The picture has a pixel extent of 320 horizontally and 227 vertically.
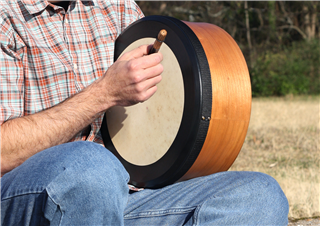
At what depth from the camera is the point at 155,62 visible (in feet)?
4.25

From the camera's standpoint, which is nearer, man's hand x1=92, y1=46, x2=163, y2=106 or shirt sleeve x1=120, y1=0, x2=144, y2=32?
man's hand x1=92, y1=46, x2=163, y2=106

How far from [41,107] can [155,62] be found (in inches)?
21.7

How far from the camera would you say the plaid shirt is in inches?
54.9

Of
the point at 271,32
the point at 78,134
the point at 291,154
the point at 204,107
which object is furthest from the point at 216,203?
the point at 271,32

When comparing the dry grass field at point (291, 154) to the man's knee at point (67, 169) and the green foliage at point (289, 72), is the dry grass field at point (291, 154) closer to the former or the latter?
the man's knee at point (67, 169)

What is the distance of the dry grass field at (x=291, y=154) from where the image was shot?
7.44 feet

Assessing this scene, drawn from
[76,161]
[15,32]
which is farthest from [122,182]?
[15,32]

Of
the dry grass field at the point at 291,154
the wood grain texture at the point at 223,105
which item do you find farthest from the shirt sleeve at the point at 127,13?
the dry grass field at the point at 291,154

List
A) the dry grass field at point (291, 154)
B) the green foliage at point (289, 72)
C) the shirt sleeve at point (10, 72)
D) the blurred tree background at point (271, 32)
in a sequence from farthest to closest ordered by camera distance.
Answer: the green foliage at point (289, 72) → the blurred tree background at point (271, 32) → the dry grass field at point (291, 154) → the shirt sleeve at point (10, 72)

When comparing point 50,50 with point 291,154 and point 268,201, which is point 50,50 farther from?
point 291,154

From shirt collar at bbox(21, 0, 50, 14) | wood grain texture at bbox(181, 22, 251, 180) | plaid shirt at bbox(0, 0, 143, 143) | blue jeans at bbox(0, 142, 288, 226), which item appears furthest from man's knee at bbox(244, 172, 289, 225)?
shirt collar at bbox(21, 0, 50, 14)

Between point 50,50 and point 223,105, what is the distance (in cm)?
79

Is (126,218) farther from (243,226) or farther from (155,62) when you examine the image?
(155,62)

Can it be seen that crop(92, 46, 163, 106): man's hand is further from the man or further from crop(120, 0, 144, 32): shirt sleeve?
crop(120, 0, 144, 32): shirt sleeve
